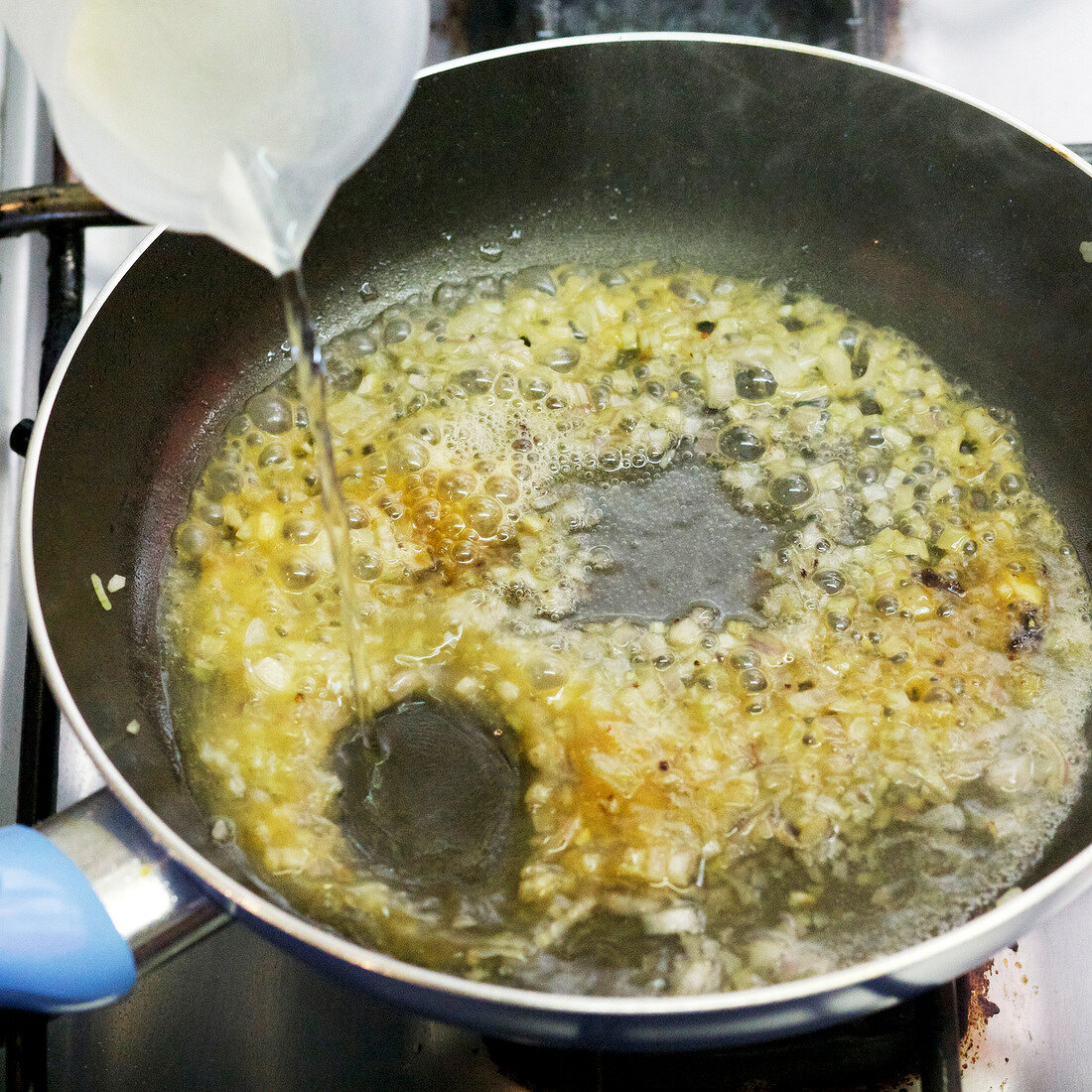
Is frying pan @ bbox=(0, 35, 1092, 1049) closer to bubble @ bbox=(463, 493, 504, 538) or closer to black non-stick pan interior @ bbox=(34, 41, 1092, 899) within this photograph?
black non-stick pan interior @ bbox=(34, 41, 1092, 899)

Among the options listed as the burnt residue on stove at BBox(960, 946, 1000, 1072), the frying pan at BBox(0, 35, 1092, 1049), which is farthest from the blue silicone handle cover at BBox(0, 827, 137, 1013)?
the burnt residue on stove at BBox(960, 946, 1000, 1072)

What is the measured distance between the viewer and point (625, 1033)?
63 centimetres

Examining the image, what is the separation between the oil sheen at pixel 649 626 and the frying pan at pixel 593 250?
0.11 ft

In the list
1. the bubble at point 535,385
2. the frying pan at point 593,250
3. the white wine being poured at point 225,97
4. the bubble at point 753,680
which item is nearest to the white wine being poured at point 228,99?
the white wine being poured at point 225,97

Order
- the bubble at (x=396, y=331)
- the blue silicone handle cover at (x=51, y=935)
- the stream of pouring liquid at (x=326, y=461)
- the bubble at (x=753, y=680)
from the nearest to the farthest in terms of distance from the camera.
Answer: the blue silicone handle cover at (x=51, y=935) < the stream of pouring liquid at (x=326, y=461) < the bubble at (x=753, y=680) < the bubble at (x=396, y=331)

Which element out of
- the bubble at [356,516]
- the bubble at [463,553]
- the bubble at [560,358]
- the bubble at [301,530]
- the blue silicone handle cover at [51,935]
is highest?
the bubble at [560,358]

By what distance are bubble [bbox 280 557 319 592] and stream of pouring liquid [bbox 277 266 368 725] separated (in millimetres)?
47

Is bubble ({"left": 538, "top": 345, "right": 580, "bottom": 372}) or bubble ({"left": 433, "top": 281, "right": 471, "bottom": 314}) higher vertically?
bubble ({"left": 433, "top": 281, "right": 471, "bottom": 314})

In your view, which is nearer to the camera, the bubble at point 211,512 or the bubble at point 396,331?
the bubble at point 211,512

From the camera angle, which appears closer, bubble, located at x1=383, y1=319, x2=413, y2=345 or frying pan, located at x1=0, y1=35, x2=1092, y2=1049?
frying pan, located at x1=0, y1=35, x2=1092, y2=1049

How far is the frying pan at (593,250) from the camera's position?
2.94ft

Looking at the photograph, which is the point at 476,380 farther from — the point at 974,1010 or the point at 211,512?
the point at 974,1010

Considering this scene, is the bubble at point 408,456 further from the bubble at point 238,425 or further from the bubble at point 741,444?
the bubble at point 741,444

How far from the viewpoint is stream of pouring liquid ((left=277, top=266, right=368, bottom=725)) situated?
2.62 ft
